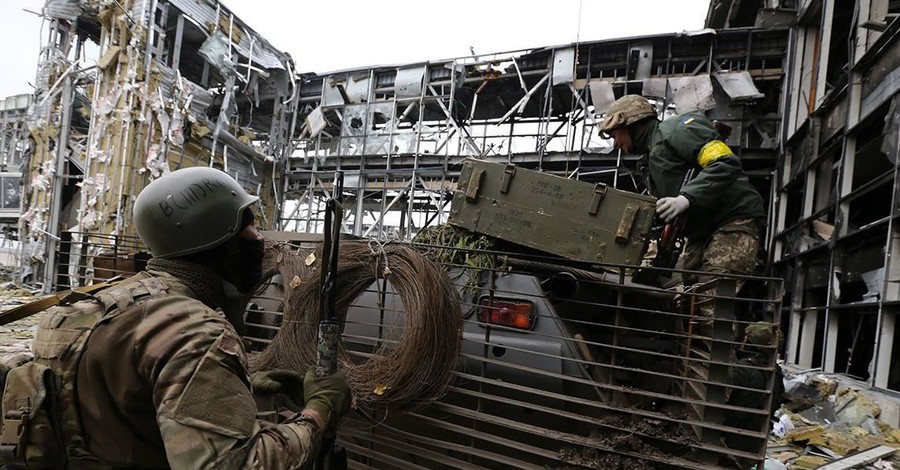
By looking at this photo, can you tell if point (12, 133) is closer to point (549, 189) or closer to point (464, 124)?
Answer: point (464, 124)

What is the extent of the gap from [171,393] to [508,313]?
1616 mm

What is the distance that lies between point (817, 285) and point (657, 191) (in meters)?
5.20

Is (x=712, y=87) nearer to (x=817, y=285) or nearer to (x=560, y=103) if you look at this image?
(x=560, y=103)

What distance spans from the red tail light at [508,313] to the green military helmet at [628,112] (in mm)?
1561

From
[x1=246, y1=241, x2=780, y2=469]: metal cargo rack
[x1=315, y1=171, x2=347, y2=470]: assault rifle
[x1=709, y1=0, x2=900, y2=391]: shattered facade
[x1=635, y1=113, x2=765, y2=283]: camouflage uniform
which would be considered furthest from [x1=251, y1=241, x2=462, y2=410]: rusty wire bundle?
[x1=709, y1=0, x2=900, y2=391]: shattered facade

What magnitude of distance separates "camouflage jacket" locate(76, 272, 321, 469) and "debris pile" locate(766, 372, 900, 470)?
337 cm

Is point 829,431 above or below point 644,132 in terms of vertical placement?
below

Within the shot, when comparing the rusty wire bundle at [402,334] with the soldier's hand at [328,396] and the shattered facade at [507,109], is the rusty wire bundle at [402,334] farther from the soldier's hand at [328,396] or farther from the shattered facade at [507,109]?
the shattered facade at [507,109]

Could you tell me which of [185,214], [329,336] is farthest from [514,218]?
[185,214]

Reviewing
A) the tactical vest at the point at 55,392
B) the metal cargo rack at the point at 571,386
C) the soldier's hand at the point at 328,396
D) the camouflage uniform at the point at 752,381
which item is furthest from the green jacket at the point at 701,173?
the tactical vest at the point at 55,392

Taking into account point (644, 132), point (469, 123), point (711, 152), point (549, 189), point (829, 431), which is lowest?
point (829, 431)

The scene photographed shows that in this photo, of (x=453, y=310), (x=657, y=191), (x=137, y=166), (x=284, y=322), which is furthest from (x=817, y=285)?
(x=137, y=166)

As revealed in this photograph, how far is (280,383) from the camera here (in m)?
1.88

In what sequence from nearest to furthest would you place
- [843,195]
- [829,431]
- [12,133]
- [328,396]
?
[328,396], [829,431], [843,195], [12,133]
